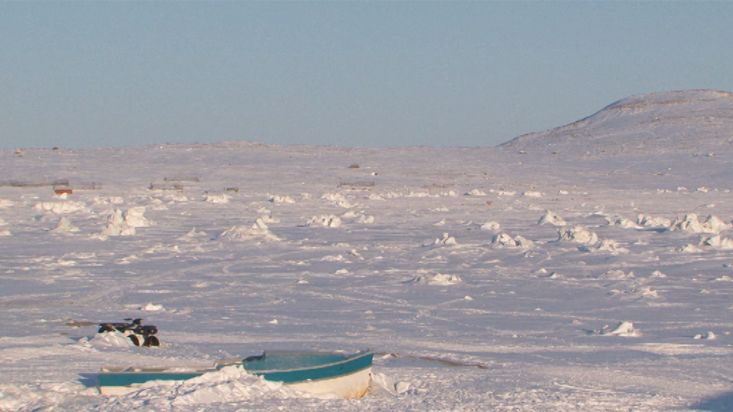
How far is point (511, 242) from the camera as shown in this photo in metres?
18.1

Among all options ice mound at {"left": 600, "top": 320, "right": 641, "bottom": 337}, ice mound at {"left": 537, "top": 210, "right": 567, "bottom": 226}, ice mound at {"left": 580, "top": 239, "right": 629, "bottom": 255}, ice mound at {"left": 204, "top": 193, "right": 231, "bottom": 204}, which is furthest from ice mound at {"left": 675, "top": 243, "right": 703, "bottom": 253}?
ice mound at {"left": 204, "top": 193, "right": 231, "bottom": 204}


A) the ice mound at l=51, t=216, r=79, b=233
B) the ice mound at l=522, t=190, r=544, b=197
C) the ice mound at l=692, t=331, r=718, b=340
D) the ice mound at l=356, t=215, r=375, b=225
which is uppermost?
the ice mound at l=51, t=216, r=79, b=233

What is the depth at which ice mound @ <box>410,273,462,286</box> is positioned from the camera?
47.5 ft

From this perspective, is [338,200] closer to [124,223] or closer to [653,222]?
[124,223]

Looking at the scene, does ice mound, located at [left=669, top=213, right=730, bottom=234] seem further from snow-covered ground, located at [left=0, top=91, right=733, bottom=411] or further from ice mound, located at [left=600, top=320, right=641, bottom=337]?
ice mound, located at [left=600, top=320, right=641, bottom=337]

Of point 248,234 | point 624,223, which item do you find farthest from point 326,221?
point 624,223

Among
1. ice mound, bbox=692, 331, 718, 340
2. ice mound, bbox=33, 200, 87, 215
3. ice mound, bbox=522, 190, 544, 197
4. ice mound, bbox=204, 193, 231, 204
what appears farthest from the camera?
ice mound, bbox=522, 190, 544, 197

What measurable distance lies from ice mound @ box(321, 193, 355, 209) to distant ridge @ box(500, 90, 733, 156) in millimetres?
20622

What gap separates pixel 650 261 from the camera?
53.5 feet

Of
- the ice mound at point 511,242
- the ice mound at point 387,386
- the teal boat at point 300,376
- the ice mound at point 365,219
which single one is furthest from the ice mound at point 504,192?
the teal boat at point 300,376

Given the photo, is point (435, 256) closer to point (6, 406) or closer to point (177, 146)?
point (6, 406)

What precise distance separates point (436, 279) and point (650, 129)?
136ft

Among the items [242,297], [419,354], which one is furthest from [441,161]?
[419,354]

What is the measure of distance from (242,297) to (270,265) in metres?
2.80
